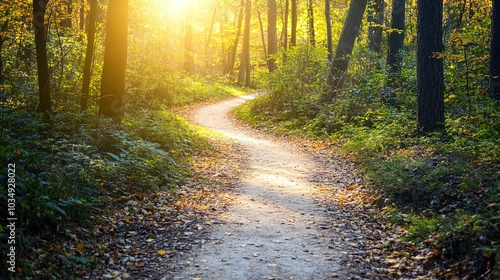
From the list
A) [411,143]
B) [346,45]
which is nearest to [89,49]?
[411,143]

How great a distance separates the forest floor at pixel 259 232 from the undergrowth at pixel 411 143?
46cm

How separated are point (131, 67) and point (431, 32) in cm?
1171

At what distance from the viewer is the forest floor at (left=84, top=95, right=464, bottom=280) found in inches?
217

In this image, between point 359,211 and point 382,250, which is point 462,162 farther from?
point 382,250

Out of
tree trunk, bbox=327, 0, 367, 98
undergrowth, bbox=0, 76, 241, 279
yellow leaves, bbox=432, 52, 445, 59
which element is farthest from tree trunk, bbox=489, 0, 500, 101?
undergrowth, bbox=0, 76, 241, 279

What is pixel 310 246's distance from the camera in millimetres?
6316

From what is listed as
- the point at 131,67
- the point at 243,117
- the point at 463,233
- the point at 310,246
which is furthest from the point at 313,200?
the point at 243,117

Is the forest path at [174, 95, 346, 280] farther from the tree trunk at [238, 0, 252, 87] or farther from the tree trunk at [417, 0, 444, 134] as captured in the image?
Result: the tree trunk at [238, 0, 252, 87]

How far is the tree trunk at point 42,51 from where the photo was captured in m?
8.70

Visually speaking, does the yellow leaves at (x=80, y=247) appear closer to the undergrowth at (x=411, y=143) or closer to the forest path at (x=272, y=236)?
the forest path at (x=272, y=236)

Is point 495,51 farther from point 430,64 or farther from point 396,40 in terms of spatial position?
point 396,40

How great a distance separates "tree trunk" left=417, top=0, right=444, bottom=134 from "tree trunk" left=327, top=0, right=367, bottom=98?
690 centimetres

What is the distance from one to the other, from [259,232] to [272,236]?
0.87 ft

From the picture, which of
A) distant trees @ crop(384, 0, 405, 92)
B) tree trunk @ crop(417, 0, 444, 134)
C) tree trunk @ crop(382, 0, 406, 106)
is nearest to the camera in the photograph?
tree trunk @ crop(417, 0, 444, 134)
